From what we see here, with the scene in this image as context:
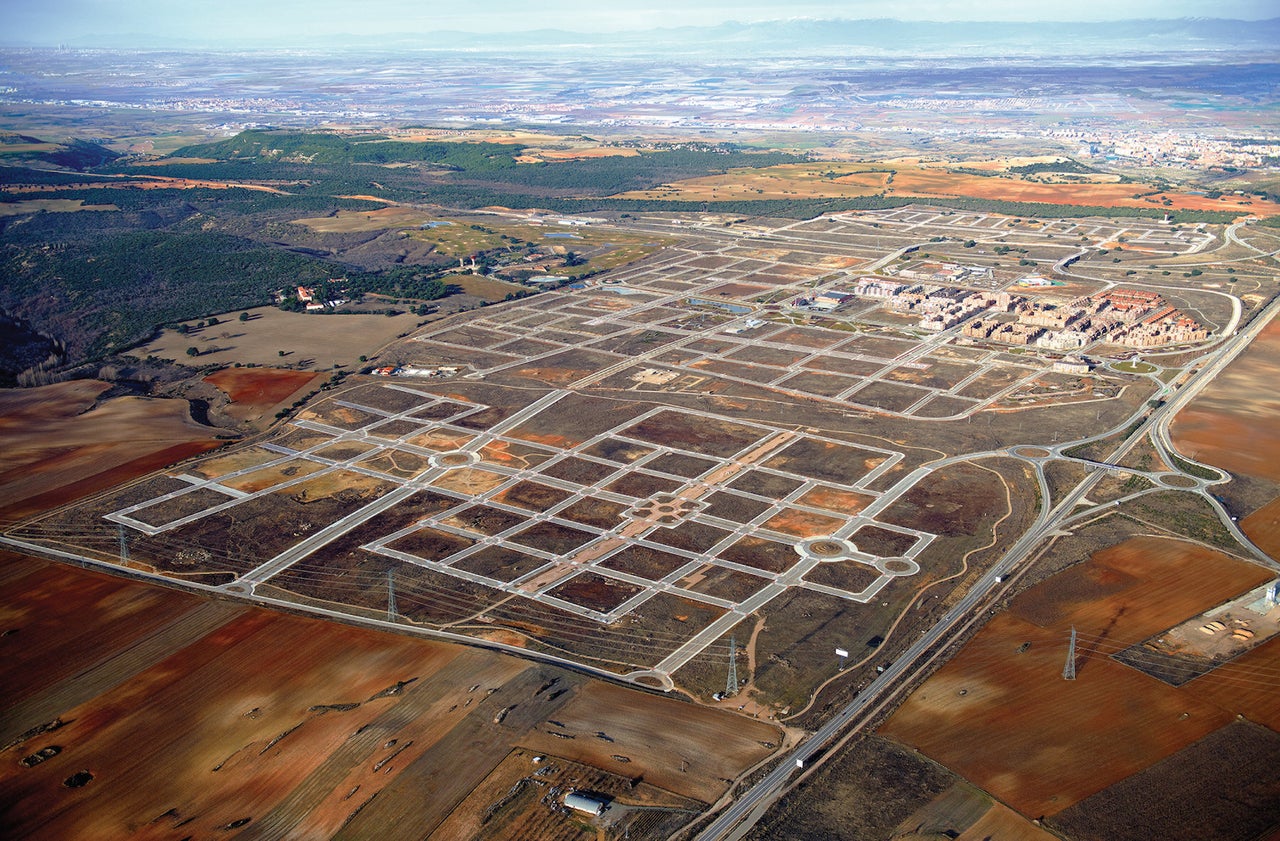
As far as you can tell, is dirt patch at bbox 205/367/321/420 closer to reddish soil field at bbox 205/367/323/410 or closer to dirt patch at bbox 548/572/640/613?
reddish soil field at bbox 205/367/323/410

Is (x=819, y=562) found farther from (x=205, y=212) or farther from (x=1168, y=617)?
(x=205, y=212)

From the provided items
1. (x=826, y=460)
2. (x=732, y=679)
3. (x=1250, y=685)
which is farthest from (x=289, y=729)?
(x=1250, y=685)

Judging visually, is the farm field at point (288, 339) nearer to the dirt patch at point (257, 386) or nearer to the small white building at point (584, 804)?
the dirt patch at point (257, 386)

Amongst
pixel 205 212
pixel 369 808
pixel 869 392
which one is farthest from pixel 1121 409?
pixel 205 212

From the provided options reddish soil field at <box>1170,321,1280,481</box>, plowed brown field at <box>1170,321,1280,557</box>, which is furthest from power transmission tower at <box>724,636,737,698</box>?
reddish soil field at <box>1170,321,1280,481</box>

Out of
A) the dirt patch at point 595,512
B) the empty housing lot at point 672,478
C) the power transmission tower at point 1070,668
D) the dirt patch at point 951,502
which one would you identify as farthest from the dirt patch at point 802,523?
the power transmission tower at point 1070,668
